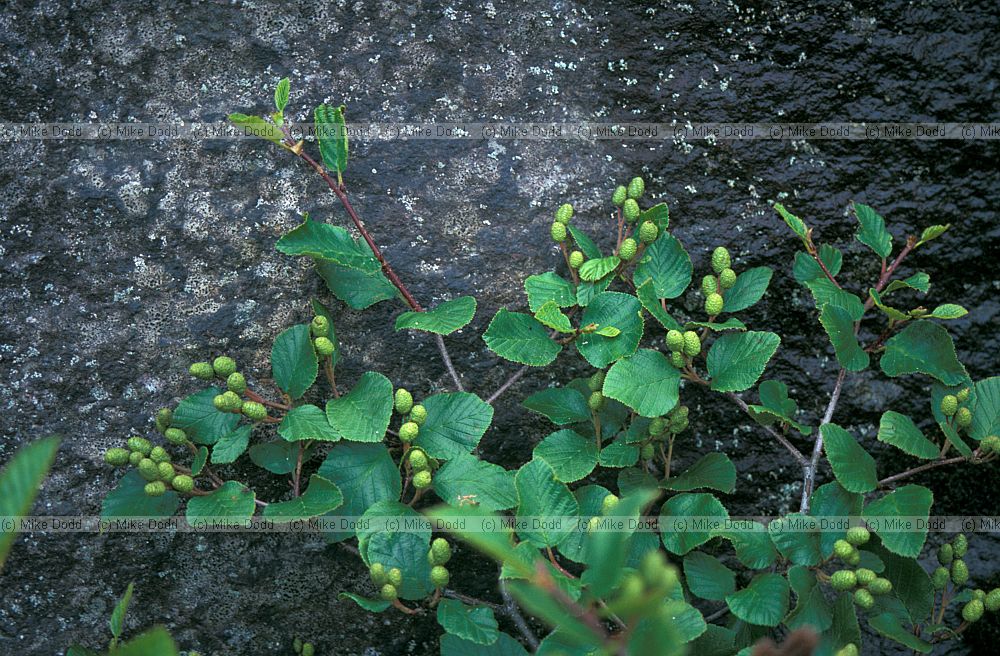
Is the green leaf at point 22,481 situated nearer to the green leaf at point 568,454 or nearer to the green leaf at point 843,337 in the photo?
the green leaf at point 568,454

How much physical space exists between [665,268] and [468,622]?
669 millimetres

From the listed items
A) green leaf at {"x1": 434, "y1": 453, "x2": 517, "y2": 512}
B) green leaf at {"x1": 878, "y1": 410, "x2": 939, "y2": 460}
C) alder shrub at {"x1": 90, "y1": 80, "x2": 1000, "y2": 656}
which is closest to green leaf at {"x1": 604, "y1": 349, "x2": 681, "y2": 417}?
alder shrub at {"x1": 90, "y1": 80, "x2": 1000, "y2": 656}

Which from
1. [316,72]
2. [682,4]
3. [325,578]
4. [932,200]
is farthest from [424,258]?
[932,200]

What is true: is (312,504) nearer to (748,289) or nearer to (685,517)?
(685,517)

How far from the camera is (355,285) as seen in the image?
5.17 ft

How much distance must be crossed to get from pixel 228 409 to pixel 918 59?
1522 millimetres

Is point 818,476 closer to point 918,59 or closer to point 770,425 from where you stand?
point 770,425

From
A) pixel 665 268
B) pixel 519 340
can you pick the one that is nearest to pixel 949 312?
pixel 665 268

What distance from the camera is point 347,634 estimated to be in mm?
1691

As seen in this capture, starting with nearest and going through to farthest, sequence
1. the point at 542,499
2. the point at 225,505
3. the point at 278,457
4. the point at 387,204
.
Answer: the point at 542,499 < the point at 225,505 < the point at 278,457 < the point at 387,204

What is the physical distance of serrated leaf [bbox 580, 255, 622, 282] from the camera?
59.2 inches

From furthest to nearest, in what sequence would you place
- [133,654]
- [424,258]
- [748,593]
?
[424,258]
[748,593]
[133,654]

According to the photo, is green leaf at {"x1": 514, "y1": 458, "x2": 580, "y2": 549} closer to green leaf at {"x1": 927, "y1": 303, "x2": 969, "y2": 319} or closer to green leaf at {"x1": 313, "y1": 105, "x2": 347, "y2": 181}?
green leaf at {"x1": 313, "y1": 105, "x2": 347, "y2": 181}

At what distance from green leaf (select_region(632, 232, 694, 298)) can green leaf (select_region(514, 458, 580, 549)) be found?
15.7 inches
